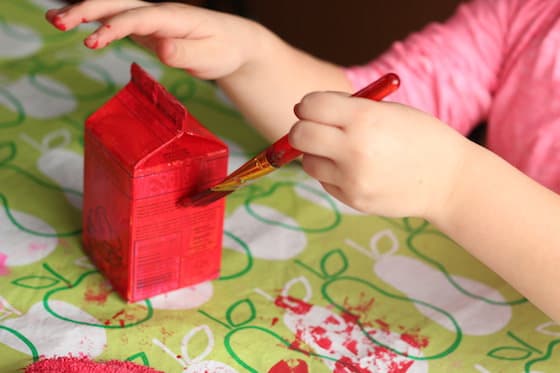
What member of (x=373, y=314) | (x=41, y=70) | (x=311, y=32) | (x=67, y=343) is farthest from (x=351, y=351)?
(x=311, y=32)

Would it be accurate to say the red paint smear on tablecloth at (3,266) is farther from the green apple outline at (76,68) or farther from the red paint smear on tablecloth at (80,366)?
the green apple outline at (76,68)

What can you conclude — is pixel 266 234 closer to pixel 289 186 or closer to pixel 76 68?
pixel 289 186

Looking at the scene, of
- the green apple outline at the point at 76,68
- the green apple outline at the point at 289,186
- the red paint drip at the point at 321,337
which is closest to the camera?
the red paint drip at the point at 321,337

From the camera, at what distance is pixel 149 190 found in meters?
0.51

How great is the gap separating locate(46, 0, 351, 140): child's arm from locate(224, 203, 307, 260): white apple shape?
68 millimetres

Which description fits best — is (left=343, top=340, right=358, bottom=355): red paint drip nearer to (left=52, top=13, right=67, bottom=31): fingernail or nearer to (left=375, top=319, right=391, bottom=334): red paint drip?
(left=375, top=319, right=391, bottom=334): red paint drip

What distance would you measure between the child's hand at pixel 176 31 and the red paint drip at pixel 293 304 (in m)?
0.17

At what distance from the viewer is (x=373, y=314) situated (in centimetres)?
57

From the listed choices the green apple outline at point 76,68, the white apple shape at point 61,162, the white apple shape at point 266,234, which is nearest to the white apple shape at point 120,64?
the green apple outline at point 76,68

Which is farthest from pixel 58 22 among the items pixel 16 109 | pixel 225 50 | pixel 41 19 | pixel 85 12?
pixel 41 19

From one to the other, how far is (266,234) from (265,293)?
0.22ft

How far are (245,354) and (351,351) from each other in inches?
2.7

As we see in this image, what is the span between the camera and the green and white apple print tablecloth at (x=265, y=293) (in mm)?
518

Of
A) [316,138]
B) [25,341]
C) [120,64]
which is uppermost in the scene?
[316,138]
